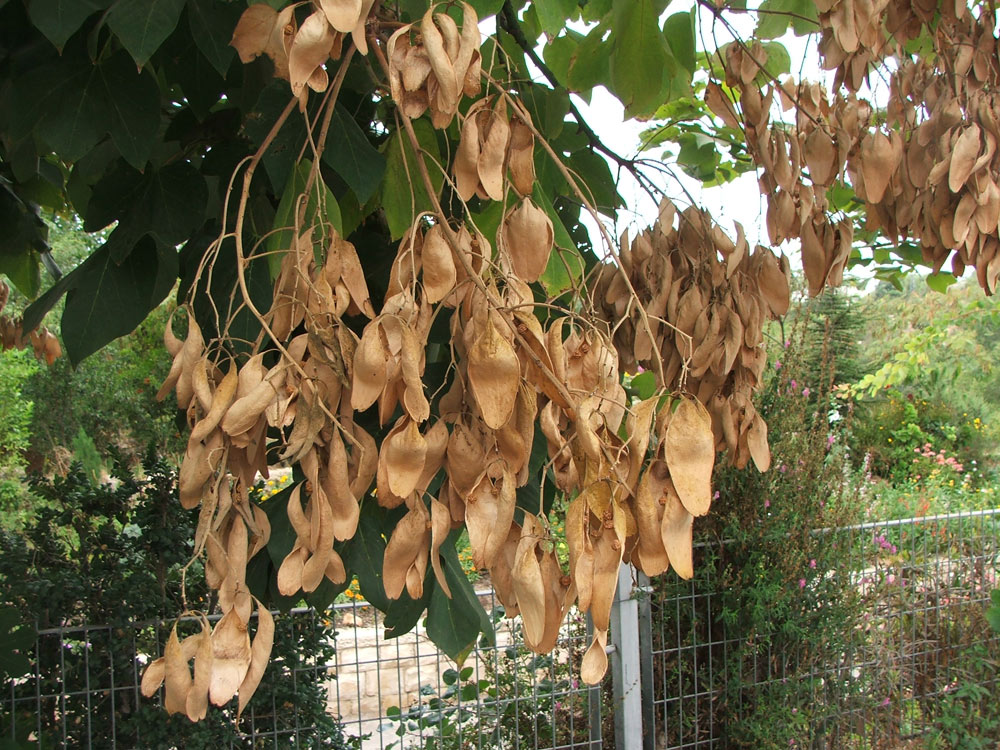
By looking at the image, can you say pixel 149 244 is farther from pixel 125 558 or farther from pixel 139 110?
pixel 125 558

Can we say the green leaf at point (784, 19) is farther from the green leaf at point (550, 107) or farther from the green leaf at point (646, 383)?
the green leaf at point (646, 383)

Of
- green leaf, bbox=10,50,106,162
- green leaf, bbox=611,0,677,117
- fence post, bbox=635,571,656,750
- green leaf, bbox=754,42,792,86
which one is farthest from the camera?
fence post, bbox=635,571,656,750

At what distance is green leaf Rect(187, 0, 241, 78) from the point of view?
0.99 metres

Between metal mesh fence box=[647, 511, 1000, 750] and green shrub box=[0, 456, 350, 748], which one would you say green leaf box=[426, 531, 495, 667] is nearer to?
green shrub box=[0, 456, 350, 748]

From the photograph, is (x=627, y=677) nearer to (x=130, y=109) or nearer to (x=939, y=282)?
(x=939, y=282)

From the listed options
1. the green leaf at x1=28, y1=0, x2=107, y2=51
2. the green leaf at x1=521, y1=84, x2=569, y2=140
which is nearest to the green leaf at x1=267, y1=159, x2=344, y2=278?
the green leaf at x1=28, y1=0, x2=107, y2=51

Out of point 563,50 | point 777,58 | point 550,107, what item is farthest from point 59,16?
point 777,58

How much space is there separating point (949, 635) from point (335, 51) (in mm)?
3884

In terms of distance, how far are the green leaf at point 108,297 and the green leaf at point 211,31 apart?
288 millimetres

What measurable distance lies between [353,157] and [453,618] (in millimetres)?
683

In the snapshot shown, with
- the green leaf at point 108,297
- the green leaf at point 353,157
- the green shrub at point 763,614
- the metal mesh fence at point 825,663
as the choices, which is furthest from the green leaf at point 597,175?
the metal mesh fence at point 825,663

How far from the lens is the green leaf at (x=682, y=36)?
1373 millimetres

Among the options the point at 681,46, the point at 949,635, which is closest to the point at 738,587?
the point at 949,635

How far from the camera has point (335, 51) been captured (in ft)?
1.72
